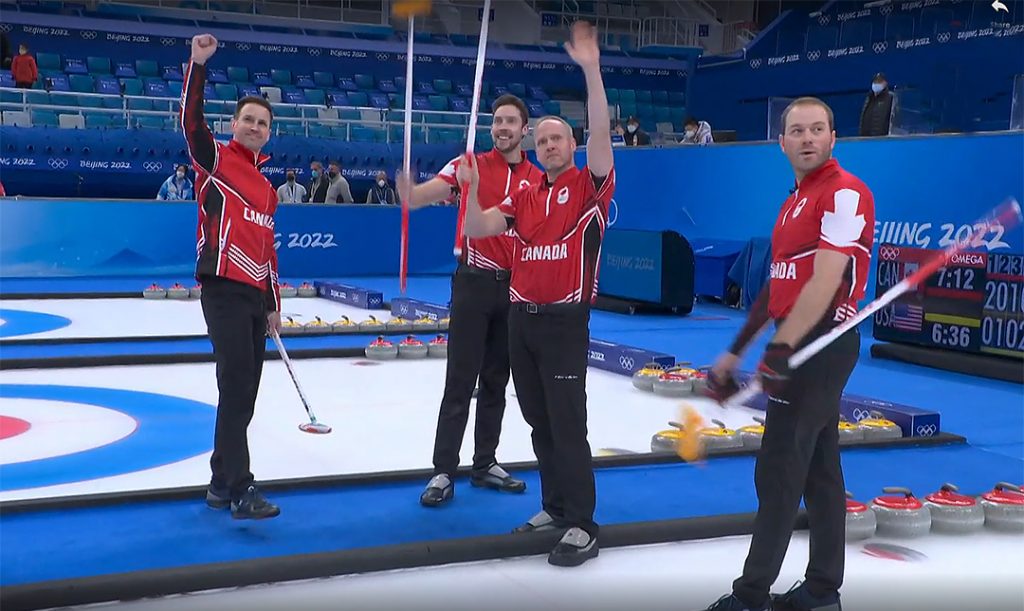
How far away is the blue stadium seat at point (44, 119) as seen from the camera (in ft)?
61.0

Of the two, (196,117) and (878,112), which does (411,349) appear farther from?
(878,112)

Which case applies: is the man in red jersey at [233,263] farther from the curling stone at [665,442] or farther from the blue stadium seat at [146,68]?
the blue stadium seat at [146,68]

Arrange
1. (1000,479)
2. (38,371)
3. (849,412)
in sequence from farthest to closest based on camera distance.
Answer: (38,371)
(849,412)
(1000,479)

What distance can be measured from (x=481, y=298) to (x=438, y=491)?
876 millimetres

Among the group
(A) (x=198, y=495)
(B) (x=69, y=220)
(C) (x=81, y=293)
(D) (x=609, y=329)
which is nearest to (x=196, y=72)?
(A) (x=198, y=495)

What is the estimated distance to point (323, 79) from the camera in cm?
2612

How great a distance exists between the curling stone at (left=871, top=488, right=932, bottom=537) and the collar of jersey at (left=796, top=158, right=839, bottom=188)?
69.2 inches

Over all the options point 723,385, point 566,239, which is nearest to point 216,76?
point 566,239

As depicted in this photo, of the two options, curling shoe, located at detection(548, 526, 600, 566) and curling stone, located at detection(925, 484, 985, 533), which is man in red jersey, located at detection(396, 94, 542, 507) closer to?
curling shoe, located at detection(548, 526, 600, 566)

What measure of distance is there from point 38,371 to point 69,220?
7869mm

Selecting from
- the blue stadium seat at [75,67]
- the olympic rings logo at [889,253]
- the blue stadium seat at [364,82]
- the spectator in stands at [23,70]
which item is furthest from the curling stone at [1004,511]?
the blue stadium seat at [364,82]

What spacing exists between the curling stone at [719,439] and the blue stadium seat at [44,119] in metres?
15.7

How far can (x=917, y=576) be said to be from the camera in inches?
162

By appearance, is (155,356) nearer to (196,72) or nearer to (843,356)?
(196,72)
